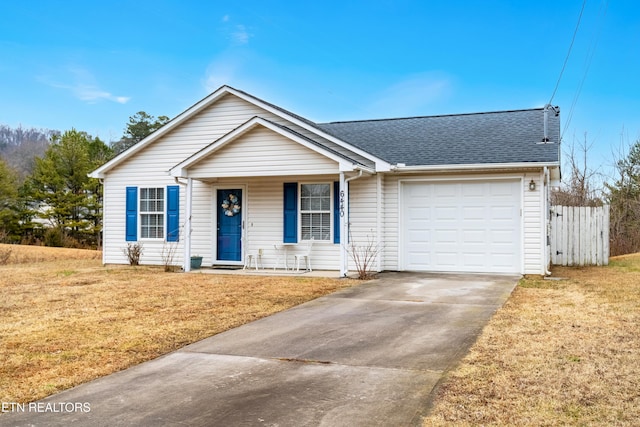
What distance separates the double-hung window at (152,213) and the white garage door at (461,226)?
6.58m

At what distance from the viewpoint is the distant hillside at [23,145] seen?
41.5m

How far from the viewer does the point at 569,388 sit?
4148 millimetres

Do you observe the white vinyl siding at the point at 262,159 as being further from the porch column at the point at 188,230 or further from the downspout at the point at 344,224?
the porch column at the point at 188,230

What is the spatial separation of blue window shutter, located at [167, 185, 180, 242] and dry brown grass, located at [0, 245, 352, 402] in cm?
137

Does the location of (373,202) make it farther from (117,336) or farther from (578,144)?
(578,144)

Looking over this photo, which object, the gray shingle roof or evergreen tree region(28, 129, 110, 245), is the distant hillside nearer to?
evergreen tree region(28, 129, 110, 245)

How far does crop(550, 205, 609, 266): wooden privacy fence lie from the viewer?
14797 millimetres

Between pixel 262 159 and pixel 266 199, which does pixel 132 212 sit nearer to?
pixel 266 199

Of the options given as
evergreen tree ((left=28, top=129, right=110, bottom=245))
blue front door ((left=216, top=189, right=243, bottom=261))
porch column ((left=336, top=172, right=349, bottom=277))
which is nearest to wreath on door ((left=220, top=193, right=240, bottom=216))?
blue front door ((left=216, top=189, right=243, bottom=261))

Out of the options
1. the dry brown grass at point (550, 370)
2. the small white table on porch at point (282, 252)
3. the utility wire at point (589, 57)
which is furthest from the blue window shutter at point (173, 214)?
the utility wire at point (589, 57)

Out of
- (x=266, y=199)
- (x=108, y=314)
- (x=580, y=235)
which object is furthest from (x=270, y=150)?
(x=580, y=235)

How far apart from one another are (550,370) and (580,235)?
38.1 feet

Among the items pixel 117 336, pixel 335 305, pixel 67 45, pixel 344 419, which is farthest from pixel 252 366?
pixel 67 45

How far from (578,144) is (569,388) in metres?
22.7
